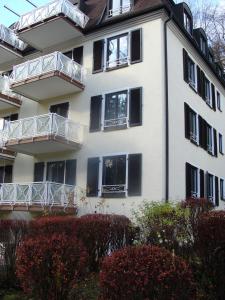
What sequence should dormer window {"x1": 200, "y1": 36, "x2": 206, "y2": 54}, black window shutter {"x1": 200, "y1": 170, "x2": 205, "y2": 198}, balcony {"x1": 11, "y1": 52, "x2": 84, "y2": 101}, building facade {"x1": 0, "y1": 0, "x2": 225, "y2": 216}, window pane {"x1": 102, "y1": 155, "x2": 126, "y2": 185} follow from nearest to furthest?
building facade {"x1": 0, "y1": 0, "x2": 225, "y2": 216}
window pane {"x1": 102, "y1": 155, "x2": 126, "y2": 185}
balcony {"x1": 11, "y1": 52, "x2": 84, "y2": 101}
black window shutter {"x1": 200, "y1": 170, "x2": 205, "y2": 198}
dormer window {"x1": 200, "y1": 36, "x2": 206, "y2": 54}

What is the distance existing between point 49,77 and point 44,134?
2864 millimetres

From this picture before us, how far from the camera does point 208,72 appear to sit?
82.4ft

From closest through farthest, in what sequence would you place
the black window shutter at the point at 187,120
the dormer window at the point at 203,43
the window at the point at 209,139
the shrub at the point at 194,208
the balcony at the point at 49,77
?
the shrub at the point at 194,208 < the balcony at the point at 49,77 < the black window shutter at the point at 187,120 < the window at the point at 209,139 < the dormer window at the point at 203,43

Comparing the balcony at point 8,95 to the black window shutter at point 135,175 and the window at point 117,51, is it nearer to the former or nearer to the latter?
the window at point 117,51

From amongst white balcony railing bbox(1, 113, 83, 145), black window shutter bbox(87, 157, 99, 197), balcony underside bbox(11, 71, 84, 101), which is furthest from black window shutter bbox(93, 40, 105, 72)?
black window shutter bbox(87, 157, 99, 197)

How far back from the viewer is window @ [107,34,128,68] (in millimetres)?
19086

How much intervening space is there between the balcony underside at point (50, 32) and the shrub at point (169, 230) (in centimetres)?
1256

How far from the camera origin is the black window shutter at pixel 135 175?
17.0 m

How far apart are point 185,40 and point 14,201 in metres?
11.8

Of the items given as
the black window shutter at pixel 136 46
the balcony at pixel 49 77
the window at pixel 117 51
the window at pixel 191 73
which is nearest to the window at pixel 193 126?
the window at pixel 191 73

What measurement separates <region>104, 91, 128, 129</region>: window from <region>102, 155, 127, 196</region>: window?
159 centimetres

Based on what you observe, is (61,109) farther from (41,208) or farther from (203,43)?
(203,43)

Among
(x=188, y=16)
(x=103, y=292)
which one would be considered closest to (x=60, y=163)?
(x=188, y=16)

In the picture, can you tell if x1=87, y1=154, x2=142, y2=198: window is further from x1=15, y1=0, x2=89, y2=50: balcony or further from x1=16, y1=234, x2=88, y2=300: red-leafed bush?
x1=16, y1=234, x2=88, y2=300: red-leafed bush
